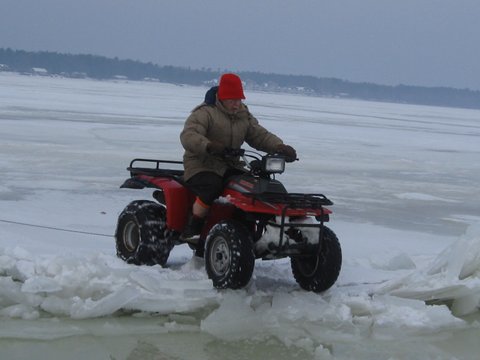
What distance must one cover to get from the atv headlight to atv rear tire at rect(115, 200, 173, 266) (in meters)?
1.12

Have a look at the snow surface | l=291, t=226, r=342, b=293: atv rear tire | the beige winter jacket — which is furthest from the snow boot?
l=291, t=226, r=342, b=293: atv rear tire

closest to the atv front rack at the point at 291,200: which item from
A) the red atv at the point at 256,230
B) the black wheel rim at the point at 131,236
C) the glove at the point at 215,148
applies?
the red atv at the point at 256,230

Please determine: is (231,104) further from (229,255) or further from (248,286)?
(248,286)

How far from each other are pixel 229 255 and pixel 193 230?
70 centimetres

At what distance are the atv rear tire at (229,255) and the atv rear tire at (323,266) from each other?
53cm

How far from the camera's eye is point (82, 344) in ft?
13.7

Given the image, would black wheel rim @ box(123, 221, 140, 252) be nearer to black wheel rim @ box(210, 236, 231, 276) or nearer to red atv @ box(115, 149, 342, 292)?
red atv @ box(115, 149, 342, 292)

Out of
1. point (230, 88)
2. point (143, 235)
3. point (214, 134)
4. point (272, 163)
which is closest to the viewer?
point (272, 163)

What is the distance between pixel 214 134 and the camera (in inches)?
219

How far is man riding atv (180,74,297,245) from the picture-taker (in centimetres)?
542

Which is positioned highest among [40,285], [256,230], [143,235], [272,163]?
[272,163]

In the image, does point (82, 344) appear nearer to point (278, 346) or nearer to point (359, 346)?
point (278, 346)

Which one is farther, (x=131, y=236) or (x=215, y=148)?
(x=131, y=236)

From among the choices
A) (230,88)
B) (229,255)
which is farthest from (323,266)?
(230,88)
